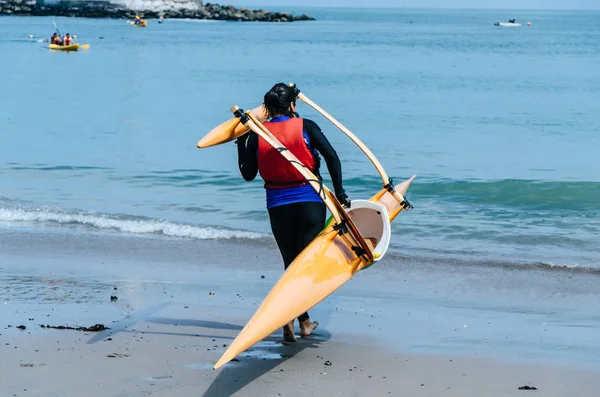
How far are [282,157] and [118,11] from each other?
121 metres

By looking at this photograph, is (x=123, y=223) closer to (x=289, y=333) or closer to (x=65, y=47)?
(x=289, y=333)

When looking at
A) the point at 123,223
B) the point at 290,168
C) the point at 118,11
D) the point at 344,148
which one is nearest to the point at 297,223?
the point at 290,168

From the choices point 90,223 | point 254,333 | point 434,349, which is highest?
point 254,333

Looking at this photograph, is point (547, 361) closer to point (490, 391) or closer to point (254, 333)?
point (490, 391)

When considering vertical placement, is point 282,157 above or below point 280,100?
below

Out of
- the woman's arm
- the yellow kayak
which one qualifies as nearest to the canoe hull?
the woman's arm

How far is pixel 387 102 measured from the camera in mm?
30016

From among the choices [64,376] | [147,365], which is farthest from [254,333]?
[64,376]

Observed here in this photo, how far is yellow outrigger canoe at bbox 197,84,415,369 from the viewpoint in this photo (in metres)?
5.25

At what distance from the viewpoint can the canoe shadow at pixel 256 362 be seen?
16.7ft

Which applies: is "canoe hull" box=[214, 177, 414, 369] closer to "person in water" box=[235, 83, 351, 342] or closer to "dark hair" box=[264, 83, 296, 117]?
"person in water" box=[235, 83, 351, 342]

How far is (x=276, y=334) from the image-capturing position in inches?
243

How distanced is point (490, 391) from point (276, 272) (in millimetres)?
3493

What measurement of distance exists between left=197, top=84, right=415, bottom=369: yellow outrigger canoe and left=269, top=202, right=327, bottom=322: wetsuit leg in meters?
0.07
